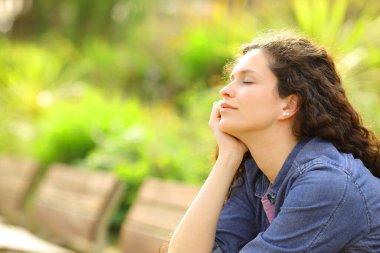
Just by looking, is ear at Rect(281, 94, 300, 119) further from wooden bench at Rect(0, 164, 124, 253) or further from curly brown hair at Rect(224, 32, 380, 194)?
wooden bench at Rect(0, 164, 124, 253)

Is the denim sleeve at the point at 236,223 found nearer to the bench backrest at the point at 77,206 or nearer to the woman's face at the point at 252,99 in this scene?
the woman's face at the point at 252,99

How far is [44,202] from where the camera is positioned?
5.92m

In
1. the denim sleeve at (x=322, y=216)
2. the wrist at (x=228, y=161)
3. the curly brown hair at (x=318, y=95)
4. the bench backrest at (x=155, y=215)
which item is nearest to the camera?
the denim sleeve at (x=322, y=216)

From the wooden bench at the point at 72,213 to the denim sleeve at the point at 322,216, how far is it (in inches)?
109

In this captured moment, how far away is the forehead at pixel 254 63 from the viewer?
2.38 metres

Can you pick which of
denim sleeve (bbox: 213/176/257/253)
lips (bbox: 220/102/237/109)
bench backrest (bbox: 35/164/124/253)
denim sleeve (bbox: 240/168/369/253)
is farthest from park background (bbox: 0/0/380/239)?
denim sleeve (bbox: 240/168/369/253)

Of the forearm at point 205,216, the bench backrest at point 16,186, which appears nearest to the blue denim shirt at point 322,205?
the forearm at point 205,216

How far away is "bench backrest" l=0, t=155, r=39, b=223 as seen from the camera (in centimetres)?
661

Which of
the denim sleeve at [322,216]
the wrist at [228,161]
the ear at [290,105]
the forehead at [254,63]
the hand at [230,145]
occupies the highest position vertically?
the forehead at [254,63]

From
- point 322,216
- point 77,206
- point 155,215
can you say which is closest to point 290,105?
point 322,216

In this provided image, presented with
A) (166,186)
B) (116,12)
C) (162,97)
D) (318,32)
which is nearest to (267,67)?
(166,186)

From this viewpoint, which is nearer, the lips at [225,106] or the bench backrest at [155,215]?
the lips at [225,106]

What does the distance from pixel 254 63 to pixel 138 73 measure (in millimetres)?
10655

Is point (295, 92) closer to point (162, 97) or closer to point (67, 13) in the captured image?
point (162, 97)
